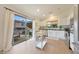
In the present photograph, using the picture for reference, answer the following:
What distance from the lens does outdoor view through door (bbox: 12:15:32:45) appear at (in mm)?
1884

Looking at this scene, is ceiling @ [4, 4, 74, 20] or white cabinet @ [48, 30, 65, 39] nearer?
ceiling @ [4, 4, 74, 20]

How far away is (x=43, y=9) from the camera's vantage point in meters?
1.86

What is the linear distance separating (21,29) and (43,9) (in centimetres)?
59

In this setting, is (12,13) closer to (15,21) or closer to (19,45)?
(15,21)

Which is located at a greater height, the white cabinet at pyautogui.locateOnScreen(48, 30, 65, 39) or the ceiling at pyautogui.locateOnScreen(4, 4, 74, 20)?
the ceiling at pyautogui.locateOnScreen(4, 4, 74, 20)

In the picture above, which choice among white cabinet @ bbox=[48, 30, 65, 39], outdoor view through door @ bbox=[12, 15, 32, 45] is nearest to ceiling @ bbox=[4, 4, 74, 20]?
outdoor view through door @ bbox=[12, 15, 32, 45]

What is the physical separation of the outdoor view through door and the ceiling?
0.50 ft

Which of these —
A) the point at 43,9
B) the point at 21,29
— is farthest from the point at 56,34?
the point at 21,29

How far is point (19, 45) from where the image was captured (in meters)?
1.89

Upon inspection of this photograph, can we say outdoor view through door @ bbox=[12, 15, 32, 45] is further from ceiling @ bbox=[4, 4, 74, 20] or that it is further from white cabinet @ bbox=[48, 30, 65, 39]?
white cabinet @ bbox=[48, 30, 65, 39]

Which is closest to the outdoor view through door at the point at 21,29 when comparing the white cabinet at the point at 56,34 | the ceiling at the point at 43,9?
the ceiling at the point at 43,9

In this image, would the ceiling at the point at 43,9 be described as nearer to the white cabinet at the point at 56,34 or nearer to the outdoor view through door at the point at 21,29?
the outdoor view through door at the point at 21,29
